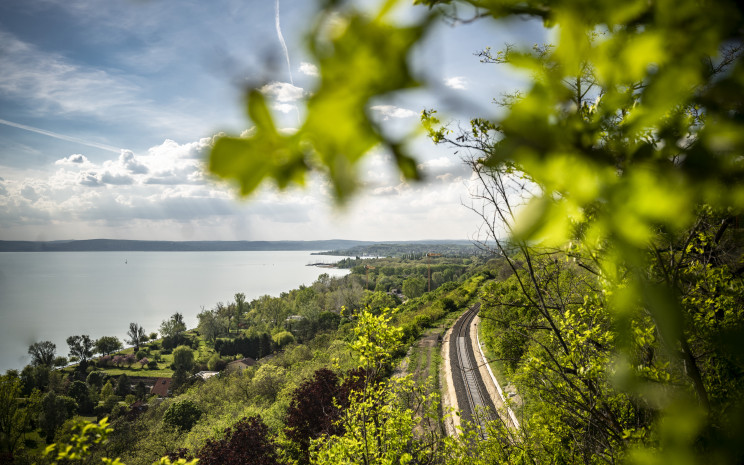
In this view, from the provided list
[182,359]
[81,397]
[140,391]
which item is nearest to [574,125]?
[81,397]

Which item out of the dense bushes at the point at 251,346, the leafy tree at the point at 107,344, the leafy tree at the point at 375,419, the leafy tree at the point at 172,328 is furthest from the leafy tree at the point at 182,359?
the leafy tree at the point at 375,419

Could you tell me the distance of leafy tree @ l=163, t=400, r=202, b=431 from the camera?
22.1m

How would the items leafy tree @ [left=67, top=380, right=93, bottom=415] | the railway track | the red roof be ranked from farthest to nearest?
the red roof
leafy tree @ [left=67, top=380, right=93, bottom=415]
the railway track

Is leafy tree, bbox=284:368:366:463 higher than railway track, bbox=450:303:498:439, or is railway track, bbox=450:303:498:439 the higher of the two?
leafy tree, bbox=284:368:366:463

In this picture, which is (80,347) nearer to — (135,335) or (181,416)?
(135,335)

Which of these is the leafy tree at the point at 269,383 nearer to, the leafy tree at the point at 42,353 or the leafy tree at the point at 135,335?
the leafy tree at the point at 42,353

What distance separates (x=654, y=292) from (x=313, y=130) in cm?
83

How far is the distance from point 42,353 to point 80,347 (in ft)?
16.4

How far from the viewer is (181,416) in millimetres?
22312

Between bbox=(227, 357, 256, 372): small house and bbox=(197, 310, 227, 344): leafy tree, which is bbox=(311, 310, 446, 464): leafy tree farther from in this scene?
bbox=(197, 310, 227, 344): leafy tree

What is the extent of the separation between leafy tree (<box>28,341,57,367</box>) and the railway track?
59.1 meters

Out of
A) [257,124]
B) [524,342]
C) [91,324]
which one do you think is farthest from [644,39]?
[91,324]

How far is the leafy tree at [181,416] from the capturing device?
22078 millimetres

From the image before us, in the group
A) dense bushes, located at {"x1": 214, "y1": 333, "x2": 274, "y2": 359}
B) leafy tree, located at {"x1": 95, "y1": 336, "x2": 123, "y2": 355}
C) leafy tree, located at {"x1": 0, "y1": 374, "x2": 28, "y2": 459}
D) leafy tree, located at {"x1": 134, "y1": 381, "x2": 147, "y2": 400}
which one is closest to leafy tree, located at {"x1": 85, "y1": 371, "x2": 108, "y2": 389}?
leafy tree, located at {"x1": 134, "y1": 381, "x2": 147, "y2": 400}
